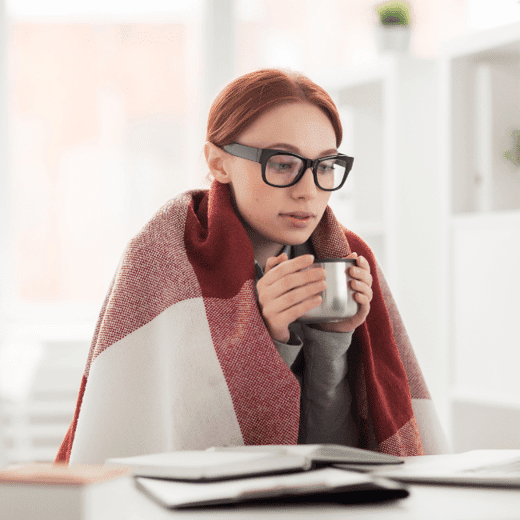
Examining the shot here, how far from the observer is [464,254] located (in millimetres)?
2021

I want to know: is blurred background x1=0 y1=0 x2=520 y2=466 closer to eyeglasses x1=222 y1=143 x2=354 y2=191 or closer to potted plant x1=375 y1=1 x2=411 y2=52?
potted plant x1=375 y1=1 x2=411 y2=52

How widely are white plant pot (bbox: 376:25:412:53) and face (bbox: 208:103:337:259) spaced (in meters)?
1.50

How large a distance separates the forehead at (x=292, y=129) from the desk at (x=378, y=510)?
2.07ft

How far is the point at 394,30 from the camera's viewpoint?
2.49 meters

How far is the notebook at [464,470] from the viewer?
610 mm

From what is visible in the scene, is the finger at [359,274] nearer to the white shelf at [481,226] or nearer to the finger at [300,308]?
the finger at [300,308]

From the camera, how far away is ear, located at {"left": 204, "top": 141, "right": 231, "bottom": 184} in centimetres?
116

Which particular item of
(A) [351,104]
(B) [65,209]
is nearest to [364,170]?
(A) [351,104]

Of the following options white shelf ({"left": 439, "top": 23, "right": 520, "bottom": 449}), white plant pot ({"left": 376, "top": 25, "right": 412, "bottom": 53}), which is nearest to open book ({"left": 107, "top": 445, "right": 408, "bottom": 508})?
white shelf ({"left": 439, "top": 23, "right": 520, "bottom": 449})

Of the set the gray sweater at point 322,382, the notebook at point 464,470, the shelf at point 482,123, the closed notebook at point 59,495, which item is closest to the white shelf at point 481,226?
the shelf at point 482,123

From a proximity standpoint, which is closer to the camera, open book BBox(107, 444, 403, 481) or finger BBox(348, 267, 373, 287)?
open book BBox(107, 444, 403, 481)

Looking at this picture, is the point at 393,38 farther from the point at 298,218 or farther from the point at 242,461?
the point at 242,461

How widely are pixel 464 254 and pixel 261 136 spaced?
111cm

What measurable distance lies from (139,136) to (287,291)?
7.93 feet
